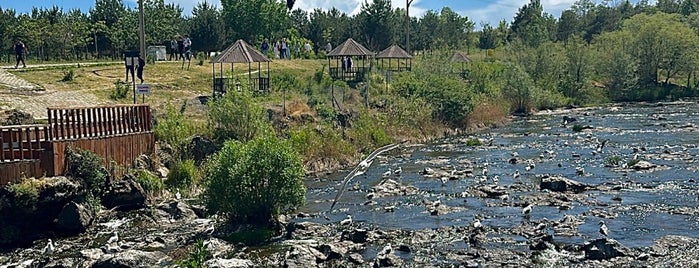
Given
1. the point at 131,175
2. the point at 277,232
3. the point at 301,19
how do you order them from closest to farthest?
the point at 277,232
the point at 131,175
the point at 301,19

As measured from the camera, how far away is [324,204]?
31.4m

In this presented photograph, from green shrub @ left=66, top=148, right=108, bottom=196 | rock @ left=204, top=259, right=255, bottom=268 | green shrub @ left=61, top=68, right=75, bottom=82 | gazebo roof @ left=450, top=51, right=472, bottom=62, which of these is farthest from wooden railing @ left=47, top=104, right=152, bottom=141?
gazebo roof @ left=450, top=51, right=472, bottom=62

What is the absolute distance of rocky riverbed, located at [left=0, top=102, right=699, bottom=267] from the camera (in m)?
22.8

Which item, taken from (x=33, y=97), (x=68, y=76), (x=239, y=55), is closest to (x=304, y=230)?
(x=33, y=97)

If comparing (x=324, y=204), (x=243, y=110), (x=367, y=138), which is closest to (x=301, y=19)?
(x=367, y=138)

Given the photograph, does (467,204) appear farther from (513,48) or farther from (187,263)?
(513,48)

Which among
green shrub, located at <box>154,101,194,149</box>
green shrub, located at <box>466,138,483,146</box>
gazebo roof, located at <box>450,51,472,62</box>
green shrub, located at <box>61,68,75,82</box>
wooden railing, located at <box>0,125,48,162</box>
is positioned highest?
gazebo roof, located at <box>450,51,472,62</box>

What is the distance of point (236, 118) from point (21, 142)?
1280 centimetres

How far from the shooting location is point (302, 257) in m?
22.5

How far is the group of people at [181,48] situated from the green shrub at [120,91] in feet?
53.2

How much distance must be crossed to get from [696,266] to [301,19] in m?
99.8

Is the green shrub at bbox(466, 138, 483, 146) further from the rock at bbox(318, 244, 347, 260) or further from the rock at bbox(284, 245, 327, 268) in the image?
the rock at bbox(284, 245, 327, 268)

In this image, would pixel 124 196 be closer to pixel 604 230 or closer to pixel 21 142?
pixel 21 142

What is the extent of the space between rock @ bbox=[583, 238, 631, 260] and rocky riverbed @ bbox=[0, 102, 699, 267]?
1.5 inches
